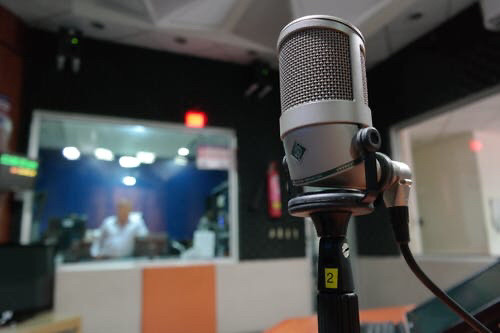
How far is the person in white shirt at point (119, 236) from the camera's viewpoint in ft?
13.0

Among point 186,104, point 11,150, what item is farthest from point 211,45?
point 11,150

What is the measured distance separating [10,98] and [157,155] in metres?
3.40

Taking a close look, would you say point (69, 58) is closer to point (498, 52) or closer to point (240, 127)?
point (240, 127)

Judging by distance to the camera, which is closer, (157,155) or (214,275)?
(214,275)

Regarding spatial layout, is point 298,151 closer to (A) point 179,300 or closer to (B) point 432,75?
(A) point 179,300

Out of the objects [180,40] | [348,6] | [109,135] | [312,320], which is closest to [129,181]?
[109,135]

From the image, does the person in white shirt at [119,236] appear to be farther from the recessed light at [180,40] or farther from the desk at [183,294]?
the recessed light at [180,40]

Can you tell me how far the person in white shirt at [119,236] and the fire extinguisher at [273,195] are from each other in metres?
1.49

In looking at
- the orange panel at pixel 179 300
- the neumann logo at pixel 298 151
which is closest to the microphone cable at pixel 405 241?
the neumann logo at pixel 298 151

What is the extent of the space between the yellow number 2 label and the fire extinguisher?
11.2 ft

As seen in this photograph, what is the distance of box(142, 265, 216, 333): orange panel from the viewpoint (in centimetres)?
321

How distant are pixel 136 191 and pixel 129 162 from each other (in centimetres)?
58

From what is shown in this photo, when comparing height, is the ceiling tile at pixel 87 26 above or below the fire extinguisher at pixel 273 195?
above

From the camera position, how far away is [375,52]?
3738mm
